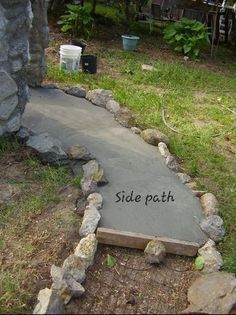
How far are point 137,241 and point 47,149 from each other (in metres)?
1.29

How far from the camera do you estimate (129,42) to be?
27.7 ft

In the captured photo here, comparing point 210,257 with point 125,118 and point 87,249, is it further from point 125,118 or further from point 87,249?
point 125,118

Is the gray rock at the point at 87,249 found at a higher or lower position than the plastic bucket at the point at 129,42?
higher

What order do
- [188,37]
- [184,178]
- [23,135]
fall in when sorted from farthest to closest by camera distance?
1. [188,37]
2. [23,135]
3. [184,178]

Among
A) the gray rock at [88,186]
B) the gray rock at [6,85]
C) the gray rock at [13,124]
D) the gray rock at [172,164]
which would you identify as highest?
the gray rock at [6,85]

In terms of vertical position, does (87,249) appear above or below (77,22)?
below

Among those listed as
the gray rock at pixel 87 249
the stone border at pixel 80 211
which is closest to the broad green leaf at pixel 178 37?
the stone border at pixel 80 211

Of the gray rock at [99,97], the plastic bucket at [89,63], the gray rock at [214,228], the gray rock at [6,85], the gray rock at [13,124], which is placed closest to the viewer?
the gray rock at [214,228]

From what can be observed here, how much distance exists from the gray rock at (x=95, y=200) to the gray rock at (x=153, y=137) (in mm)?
1219

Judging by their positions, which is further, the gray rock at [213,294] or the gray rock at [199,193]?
the gray rock at [199,193]

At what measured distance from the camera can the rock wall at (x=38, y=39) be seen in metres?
5.35

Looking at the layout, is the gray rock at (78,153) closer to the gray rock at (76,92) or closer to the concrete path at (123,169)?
the concrete path at (123,169)

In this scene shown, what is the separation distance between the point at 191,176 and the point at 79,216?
52.3 inches

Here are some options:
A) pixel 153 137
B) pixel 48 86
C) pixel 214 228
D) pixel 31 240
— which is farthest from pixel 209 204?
pixel 48 86
